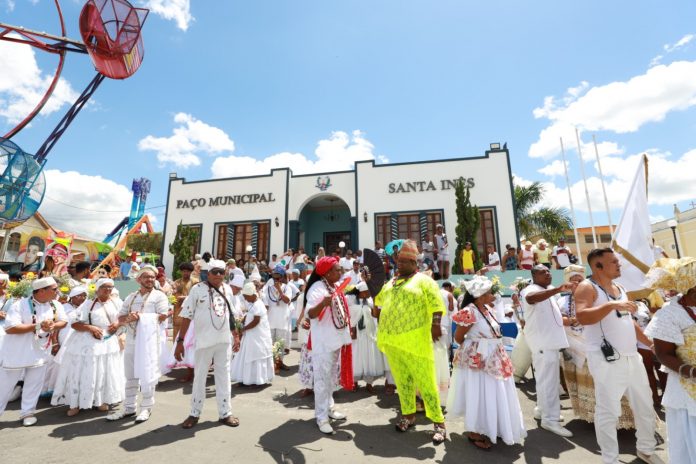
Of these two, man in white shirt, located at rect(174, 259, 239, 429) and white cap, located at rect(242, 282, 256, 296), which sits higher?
white cap, located at rect(242, 282, 256, 296)

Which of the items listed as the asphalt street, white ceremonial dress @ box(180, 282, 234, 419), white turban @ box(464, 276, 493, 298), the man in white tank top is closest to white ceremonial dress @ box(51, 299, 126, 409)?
the asphalt street

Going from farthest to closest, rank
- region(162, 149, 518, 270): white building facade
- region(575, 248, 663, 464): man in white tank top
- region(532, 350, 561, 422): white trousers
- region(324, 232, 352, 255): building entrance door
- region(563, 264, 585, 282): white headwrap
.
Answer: region(324, 232, 352, 255): building entrance door → region(162, 149, 518, 270): white building facade → region(563, 264, 585, 282): white headwrap → region(532, 350, 561, 422): white trousers → region(575, 248, 663, 464): man in white tank top

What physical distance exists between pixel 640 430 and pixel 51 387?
7322 mm

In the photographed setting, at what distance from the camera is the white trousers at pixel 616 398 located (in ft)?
9.38

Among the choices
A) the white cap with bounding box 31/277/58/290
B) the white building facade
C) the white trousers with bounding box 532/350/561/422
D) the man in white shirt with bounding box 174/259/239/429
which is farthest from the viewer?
the white building facade

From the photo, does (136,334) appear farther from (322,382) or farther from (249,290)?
(322,382)

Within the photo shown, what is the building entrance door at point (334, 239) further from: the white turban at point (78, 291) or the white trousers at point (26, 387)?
the white trousers at point (26, 387)

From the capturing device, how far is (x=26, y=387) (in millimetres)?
4160

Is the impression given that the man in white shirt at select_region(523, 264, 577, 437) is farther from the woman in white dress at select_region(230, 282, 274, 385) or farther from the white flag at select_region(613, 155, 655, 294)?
the woman in white dress at select_region(230, 282, 274, 385)

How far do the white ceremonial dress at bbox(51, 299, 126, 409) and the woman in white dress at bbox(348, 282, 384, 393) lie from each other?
324 centimetres

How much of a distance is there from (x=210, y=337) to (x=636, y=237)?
4.94m

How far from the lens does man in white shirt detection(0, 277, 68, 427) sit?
411 cm

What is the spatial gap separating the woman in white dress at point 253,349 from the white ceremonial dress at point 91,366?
169 centimetres

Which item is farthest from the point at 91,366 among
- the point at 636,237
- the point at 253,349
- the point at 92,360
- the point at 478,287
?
the point at 636,237
